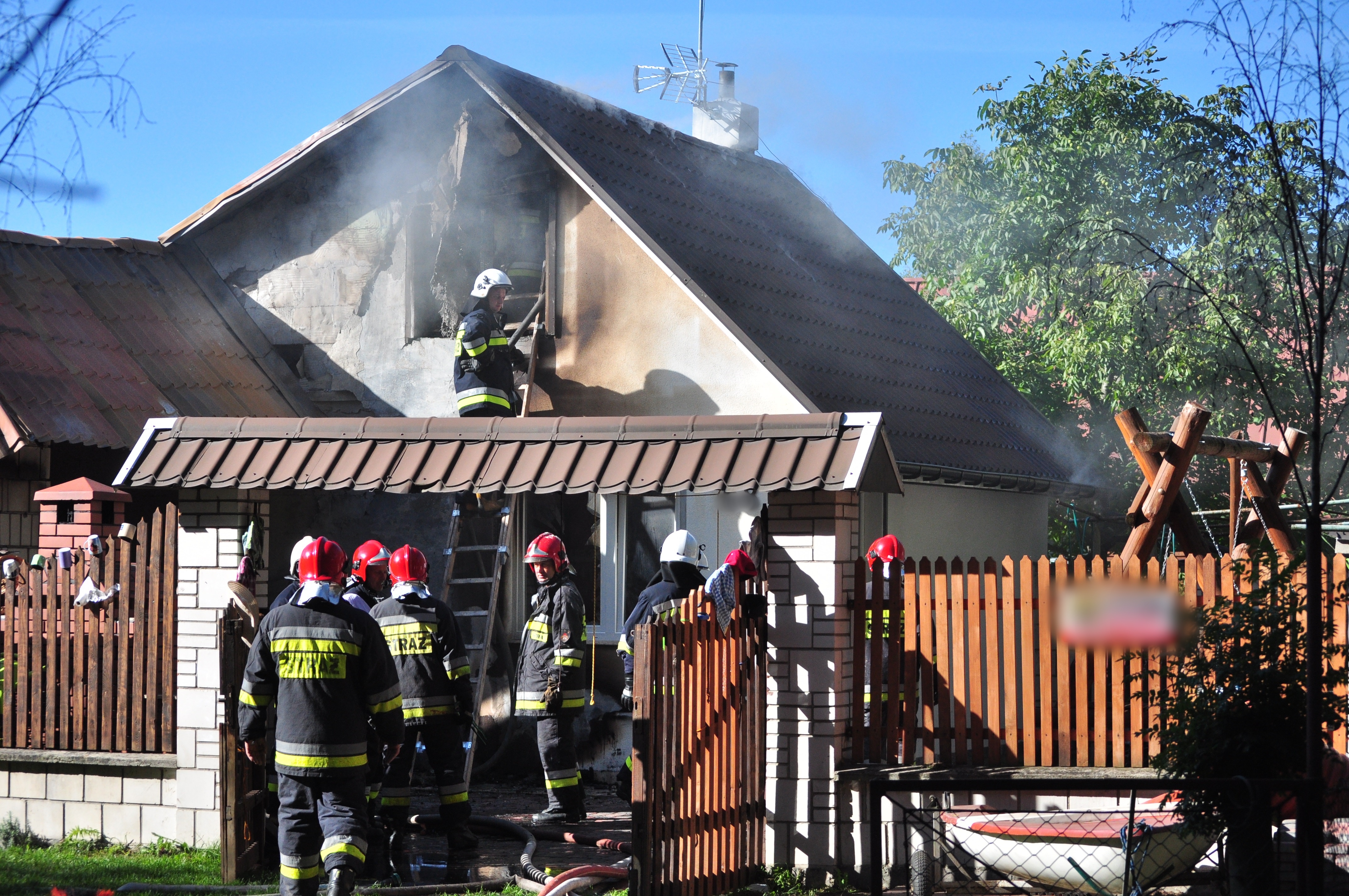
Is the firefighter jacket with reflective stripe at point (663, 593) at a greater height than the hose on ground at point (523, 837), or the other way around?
the firefighter jacket with reflective stripe at point (663, 593)

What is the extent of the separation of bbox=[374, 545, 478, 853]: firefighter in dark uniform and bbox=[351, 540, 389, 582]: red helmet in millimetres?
386

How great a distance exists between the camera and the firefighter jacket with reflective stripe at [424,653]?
7.97 m

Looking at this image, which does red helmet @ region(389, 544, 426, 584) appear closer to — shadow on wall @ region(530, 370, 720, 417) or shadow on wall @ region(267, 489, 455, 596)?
shadow on wall @ region(530, 370, 720, 417)

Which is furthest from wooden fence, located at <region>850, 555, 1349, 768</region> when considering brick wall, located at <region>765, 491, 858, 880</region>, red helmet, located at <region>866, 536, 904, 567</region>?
red helmet, located at <region>866, 536, 904, 567</region>

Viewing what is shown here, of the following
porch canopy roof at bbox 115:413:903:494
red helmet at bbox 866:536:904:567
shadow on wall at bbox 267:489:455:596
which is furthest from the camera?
shadow on wall at bbox 267:489:455:596

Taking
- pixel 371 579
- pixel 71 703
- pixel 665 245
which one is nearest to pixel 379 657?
pixel 371 579

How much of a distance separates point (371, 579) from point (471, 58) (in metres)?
5.09

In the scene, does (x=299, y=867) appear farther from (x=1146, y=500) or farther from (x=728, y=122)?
(x=728, y=122)

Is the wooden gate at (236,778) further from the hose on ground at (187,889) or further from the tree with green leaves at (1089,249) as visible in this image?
the tree with green leaves at (1089,249)

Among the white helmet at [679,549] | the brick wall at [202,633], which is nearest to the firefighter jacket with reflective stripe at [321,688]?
the brick wall at [202,633]

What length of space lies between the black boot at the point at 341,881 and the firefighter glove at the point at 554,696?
241cm

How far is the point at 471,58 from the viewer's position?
1153 cm

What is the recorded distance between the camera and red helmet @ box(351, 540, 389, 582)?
841 cm

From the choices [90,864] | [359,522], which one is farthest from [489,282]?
[90,864]
